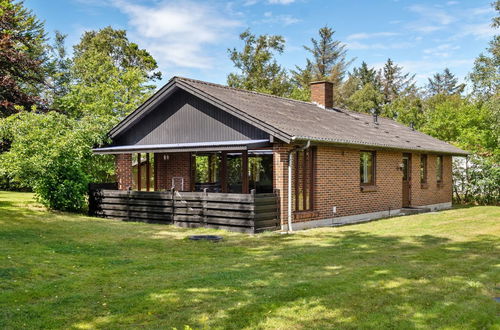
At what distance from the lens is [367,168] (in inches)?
714

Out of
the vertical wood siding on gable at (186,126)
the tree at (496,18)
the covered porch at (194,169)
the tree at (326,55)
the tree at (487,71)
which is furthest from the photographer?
the tree at (326,55)

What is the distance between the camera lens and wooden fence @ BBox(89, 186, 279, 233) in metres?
13.3

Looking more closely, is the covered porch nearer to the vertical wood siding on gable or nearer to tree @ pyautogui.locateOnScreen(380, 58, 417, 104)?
the vertical wood siding on gable

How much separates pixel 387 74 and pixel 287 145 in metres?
59.1

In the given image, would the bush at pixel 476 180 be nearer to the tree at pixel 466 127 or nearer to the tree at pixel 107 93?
the tree at pixel 466 127

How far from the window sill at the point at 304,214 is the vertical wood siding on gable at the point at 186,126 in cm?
244

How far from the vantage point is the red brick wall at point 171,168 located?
19.0 m

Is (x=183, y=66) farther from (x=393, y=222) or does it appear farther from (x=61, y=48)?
(x=393, y=222)

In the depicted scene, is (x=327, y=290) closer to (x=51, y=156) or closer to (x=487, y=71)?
(x=51, y=156)

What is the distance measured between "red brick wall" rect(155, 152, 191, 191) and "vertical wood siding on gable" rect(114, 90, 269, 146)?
1647 mm

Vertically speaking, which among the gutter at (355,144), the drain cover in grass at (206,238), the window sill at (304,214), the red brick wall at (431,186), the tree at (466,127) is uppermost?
the tree at (466,127)

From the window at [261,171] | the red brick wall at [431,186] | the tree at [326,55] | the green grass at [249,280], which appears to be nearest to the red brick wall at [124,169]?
the window at [261,171]

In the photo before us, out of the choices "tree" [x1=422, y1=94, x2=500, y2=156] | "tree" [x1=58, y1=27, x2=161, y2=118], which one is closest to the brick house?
"tree" [x1=58, y1=27, x2=161, y2=118]

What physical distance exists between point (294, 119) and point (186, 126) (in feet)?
12.0
